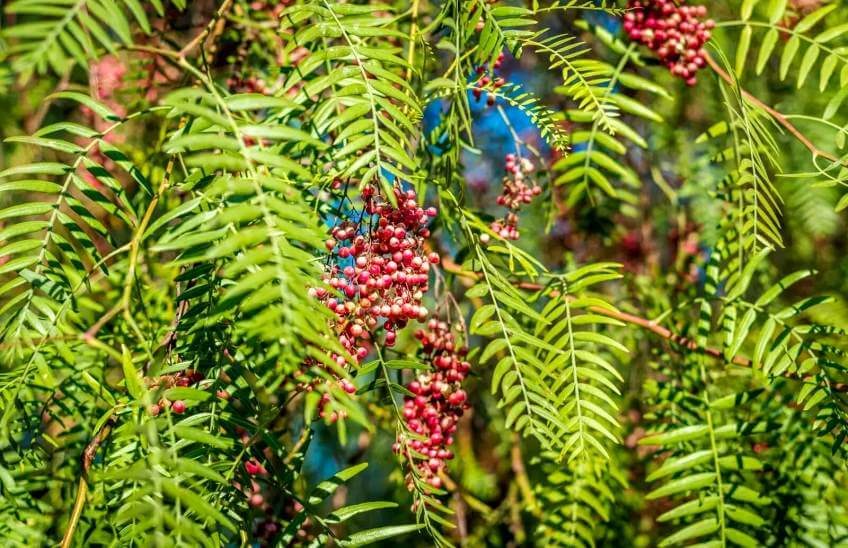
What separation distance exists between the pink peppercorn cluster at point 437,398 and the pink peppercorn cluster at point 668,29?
0.61m

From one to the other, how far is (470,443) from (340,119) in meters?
1.53

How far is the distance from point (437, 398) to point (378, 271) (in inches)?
12.2

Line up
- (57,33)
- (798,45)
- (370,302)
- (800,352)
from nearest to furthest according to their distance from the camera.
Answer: (57,33)
(370,302)
(800,352)
(798,45)

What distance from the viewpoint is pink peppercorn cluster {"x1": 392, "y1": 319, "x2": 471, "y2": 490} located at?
965mm

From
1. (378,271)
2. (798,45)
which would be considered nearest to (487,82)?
(378,271)

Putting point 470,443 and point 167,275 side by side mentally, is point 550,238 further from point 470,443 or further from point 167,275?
point 167,275

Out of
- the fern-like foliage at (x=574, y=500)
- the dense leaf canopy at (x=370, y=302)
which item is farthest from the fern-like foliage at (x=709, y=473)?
the fern-like foliage at (x=574, y=500)

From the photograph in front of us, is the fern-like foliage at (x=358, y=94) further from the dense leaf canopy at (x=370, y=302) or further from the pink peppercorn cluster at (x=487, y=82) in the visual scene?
the pink peppercorn cluster at (x=487, y=82)

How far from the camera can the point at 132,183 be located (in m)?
1.72

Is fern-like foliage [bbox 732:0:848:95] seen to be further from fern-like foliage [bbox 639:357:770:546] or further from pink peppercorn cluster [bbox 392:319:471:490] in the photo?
pink peppercorn cluster [bbox 392:319:471:490]

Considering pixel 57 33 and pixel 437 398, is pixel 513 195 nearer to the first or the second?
pixel 437 398

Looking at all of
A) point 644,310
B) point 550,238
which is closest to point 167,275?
point 644,310

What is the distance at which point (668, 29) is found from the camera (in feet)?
3.74

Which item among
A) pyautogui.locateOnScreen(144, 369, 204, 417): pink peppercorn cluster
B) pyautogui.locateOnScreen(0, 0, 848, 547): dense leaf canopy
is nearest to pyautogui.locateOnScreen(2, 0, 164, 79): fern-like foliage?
pyautogui.locateOnScreen(0, 0, 848, 547): dense leaf canopy
